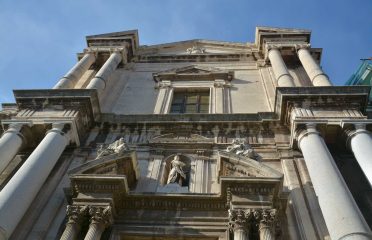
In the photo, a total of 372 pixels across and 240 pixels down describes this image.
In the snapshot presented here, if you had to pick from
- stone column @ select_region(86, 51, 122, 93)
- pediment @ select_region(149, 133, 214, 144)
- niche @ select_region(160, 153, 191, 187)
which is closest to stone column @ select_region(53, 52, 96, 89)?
stone column @ select_region(86, 51, 122, 93)

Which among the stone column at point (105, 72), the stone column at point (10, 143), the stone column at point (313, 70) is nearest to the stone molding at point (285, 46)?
the stone column at point (313, 70)

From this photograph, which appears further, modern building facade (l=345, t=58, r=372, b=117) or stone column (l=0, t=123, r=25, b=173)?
modern building facade (l=345, t=58, r=372, b=117)

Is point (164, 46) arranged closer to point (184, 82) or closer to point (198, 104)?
point (184, 82)

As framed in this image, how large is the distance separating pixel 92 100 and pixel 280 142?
6.68m

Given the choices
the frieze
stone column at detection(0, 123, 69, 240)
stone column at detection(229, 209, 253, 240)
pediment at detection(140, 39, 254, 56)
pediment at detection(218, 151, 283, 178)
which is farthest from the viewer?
pediment at detection(140, 39, 254, 56)

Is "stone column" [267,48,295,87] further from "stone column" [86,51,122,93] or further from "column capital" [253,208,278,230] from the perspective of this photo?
"stone column" [86,51,122,93]

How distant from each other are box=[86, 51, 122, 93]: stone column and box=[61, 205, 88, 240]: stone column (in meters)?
7.03

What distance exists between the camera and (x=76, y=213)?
10.2 metres

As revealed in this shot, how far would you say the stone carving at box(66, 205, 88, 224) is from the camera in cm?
1007

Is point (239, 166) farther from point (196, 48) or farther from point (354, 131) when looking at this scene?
point (196, 48)

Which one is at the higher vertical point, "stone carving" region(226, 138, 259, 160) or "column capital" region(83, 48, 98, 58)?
"column capital" region(83, 48, 98, 58)

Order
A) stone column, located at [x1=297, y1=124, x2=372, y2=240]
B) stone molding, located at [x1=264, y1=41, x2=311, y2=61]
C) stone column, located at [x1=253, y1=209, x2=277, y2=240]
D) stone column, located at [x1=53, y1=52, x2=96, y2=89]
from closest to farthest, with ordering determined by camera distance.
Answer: stone column, located at [x1=297, y1=124, x2=372, y2=240]
stone column, located at [x1=253, y1=209, x2=277, y2=240]
stone column, located at [x1=53, y1=52, x2=96, y2=89]
stone molding, located at [x1=264, y1=41, x2=311, y2=61]

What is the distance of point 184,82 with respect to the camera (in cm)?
1961

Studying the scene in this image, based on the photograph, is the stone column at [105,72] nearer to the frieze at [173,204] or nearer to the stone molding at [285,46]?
the frieze at [173,204]
